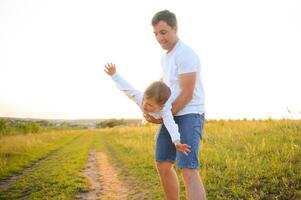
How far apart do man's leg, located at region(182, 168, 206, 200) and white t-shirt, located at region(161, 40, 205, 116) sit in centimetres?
64

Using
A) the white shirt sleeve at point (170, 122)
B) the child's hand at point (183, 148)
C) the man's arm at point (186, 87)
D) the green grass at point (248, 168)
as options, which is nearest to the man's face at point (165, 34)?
the man's arm at point (186, 87)

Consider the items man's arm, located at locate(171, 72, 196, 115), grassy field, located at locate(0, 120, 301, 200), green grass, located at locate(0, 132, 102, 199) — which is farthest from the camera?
green grass, located at locate(0, 132, 102, 199)

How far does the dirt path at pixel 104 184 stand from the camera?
7417mm

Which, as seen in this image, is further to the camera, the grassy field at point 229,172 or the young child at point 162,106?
the grassy field at point 229,172

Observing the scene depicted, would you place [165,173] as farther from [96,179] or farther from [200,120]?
[96,179]

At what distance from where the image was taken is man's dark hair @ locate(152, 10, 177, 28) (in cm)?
374

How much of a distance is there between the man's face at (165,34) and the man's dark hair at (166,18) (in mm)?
33

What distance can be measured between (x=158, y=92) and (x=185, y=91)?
0.29 m

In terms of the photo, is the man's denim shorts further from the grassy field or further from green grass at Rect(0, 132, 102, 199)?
green grass at Rect(0, 132, 102, 199)

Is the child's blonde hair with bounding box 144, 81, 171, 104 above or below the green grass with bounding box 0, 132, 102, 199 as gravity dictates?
above

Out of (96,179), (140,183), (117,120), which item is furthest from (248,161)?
(117,120)

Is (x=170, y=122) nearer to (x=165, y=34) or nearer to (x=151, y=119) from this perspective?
(x=151, y=119)

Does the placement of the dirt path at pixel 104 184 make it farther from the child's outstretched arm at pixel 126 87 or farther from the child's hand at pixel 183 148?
the child's hand at pixel 183 148

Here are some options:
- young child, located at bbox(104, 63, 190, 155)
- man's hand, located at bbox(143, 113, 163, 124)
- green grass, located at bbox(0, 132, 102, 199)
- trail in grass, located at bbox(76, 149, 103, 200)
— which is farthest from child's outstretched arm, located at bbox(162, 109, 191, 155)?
green grass, located at bbox(0, 132, 102, 199)
